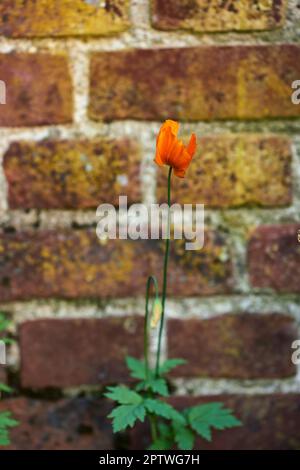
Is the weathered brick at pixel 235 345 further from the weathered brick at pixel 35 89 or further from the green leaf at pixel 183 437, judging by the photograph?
the weathered brick at pixel 35 89

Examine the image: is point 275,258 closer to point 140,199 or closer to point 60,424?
point 140,199

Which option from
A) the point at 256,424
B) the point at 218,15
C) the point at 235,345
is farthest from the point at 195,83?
the point at 256,424

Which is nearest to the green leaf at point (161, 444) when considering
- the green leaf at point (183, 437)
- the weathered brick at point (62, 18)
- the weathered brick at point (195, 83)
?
the green leaf at point (183, 437)

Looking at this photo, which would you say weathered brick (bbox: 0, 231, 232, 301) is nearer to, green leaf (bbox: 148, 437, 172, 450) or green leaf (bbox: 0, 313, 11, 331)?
green leaf (bbox: 0, 313, 11, 331)

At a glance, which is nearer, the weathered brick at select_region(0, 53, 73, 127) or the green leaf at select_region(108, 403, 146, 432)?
the green leaf at select_region(108, 403, 146, 432)

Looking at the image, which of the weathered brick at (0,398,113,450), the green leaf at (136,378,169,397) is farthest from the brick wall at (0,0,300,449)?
the green leaf at (136,378,169,397)

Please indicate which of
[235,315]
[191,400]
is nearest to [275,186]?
[235,315]

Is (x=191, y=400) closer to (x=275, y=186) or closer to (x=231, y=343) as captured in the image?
(x=231, y=343)
